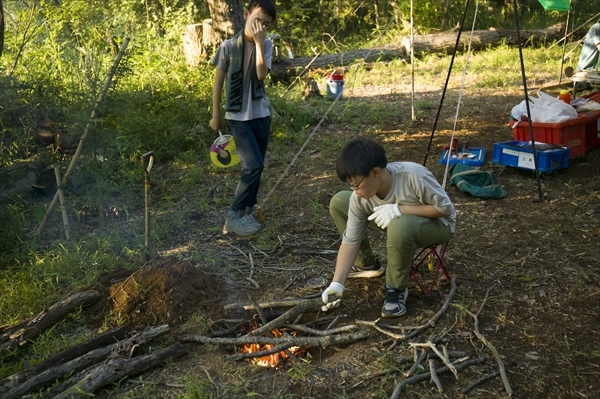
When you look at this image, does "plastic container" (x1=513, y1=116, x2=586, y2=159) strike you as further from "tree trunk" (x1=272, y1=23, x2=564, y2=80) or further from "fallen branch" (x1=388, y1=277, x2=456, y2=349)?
"tree trunk" (x1=272, y1=23, x2=564, y2=80)

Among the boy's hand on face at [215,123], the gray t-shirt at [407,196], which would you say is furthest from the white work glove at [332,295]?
the boy's hand on face at [215,123]

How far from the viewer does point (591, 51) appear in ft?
22.3

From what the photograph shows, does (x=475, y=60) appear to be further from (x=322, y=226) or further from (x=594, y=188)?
(x=322, y=226)

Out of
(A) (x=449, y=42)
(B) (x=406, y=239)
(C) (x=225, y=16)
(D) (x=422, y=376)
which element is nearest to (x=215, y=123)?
→ (B) (x=406, y=239)

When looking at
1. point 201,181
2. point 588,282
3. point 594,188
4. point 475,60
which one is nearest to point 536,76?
point 475,60

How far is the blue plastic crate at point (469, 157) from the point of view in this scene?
544 centimetres

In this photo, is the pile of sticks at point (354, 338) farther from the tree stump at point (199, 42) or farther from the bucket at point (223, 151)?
the tree stump at point (199, 42)

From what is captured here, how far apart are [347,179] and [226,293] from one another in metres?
1.18

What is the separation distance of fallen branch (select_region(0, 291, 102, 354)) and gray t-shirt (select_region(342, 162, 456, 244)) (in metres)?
1.56

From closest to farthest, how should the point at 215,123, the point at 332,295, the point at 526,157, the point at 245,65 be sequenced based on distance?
the point at 332,295
the point at 245,65
the point at 215,123
the point at 526,157

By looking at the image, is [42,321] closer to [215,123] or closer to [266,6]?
[215,123]

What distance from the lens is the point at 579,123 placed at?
17.8 feet

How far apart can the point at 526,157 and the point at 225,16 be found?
13.5 feet

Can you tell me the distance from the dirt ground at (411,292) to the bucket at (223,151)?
0.50 meters
